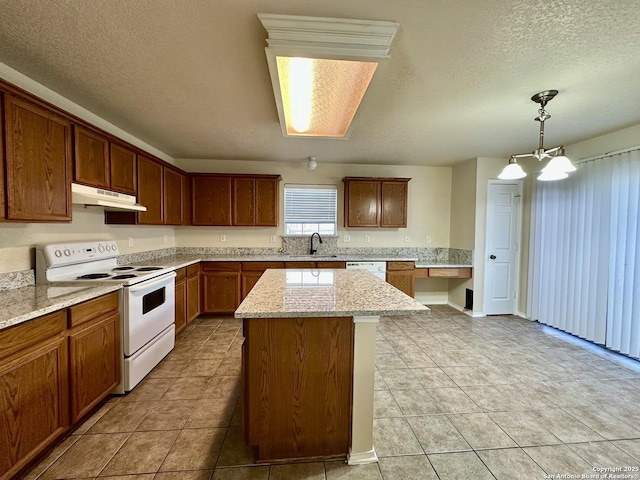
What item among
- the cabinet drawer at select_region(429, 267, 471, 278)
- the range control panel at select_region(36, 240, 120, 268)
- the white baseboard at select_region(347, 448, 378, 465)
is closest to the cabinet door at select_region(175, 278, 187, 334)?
the range control panel at select_region(36, 240, 120, 268)

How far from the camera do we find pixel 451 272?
419cm

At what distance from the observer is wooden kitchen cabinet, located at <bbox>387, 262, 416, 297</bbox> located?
4.16 metres

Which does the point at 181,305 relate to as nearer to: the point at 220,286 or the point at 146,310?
the point at 220,286

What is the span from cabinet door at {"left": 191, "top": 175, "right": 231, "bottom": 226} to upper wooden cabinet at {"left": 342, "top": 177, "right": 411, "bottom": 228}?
6.22 ft

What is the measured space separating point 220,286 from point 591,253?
4716mm

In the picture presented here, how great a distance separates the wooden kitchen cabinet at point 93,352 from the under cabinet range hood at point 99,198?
0.76 m

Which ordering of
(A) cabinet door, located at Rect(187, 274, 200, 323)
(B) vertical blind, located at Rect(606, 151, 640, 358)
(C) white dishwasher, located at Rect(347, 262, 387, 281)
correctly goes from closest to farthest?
(B) vertical blind, located at Rect(606, 151, 640, 358) → (A) cabinet door, located at Rect(187, 274, 200, 323) → (C) white dishwasher, located at Rect(347, 262, 387, 281)

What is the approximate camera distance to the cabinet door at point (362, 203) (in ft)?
14.2

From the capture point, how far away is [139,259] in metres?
3.38

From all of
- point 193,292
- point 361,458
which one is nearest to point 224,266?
point 193,292

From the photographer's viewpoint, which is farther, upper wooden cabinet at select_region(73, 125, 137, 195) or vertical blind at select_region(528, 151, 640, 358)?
vertical blind at select_region(528, 151, 640, 358)

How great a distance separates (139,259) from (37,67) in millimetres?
2138

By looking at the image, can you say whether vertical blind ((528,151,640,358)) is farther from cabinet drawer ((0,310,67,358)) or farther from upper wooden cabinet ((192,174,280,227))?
cabinet drawer ((0,310,67,358))

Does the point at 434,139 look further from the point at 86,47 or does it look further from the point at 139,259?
the point at 139,259
